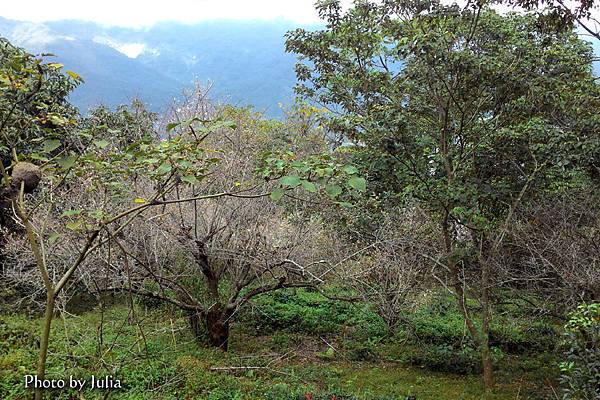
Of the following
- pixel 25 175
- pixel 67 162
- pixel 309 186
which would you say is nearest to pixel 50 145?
pixel 67 162

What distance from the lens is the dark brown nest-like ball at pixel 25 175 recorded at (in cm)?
204

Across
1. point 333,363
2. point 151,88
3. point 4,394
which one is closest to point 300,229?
point 333,363

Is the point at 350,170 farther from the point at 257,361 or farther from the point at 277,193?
the point at 257,361

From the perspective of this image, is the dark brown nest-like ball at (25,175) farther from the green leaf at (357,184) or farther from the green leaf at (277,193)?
the green leaf at (357,184)

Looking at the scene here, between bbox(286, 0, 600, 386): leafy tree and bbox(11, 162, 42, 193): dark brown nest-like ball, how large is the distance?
4257 millimetres

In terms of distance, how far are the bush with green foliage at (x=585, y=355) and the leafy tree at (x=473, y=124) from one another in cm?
189

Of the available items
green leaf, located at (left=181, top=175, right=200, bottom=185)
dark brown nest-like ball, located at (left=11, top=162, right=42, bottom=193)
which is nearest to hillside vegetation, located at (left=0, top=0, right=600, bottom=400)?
dark brown nest-like ball, located at (left=11, top=162, right=42, bottom=193)

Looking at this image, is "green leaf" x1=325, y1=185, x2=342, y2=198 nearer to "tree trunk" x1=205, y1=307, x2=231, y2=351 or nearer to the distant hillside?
"tree trunk" x1=205, y1=307, x2=231, y2=351

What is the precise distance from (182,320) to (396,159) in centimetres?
455

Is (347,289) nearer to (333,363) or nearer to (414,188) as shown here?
(333,363)

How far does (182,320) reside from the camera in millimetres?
8102

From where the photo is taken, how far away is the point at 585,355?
13.1 feet

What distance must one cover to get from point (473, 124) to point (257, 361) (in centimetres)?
455

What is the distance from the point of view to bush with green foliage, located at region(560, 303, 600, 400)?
151 inches
